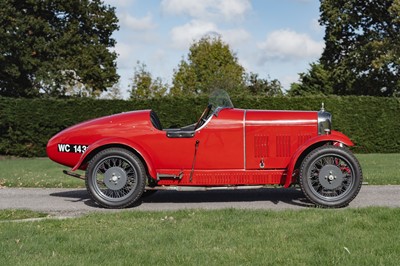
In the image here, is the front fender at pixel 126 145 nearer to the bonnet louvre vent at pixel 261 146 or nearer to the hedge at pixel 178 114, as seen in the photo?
the bonnet louvre vent at pixel 261 146

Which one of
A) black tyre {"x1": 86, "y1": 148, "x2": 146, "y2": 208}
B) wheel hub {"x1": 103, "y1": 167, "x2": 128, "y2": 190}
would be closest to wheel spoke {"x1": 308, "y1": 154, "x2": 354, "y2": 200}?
black tyre {"x1": 86, "y1": 148, "x2": 146, "y2": 208}

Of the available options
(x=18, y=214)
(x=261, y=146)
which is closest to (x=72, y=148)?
(x=18, y=214)

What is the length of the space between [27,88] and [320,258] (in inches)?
1400

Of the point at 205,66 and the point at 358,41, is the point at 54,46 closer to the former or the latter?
the point at 358,41

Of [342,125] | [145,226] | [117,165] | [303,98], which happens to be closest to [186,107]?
[303,98]

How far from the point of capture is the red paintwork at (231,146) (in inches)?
296

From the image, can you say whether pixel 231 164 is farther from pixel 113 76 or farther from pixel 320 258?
pixel 113 76

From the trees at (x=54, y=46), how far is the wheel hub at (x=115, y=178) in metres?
29.9

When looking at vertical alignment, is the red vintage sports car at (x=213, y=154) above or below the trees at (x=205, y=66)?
below

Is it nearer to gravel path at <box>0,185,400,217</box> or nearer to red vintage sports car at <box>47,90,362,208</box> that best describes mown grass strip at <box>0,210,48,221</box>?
gravel path at <box>0,185,400,217</box>

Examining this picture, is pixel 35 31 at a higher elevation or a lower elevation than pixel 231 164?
higher

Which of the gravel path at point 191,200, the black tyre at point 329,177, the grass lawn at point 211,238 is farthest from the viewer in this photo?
the gravel path at point 191,200

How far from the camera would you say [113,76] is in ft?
130

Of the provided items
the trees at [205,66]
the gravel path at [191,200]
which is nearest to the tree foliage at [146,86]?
the trees at [205,66]
